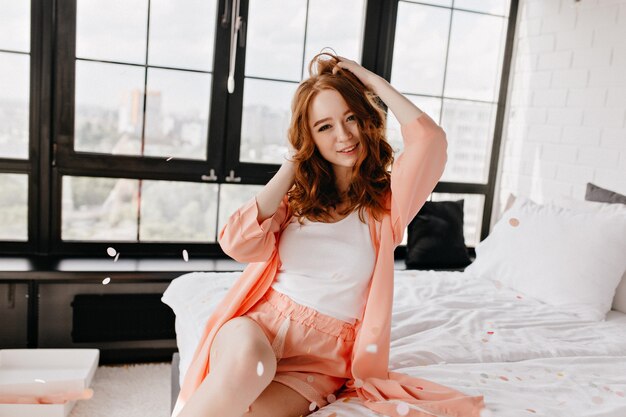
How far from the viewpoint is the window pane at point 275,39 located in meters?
3.16

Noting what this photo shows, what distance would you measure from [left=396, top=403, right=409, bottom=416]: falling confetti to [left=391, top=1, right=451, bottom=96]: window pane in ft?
8.11

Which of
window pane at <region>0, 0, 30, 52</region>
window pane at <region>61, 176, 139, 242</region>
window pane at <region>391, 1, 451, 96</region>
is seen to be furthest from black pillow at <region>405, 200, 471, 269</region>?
window pane at <region>0, 0, 30, 52</region>

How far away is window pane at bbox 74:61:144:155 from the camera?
2.96 meters

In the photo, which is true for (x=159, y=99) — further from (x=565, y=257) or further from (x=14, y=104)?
(x=565, y=257)

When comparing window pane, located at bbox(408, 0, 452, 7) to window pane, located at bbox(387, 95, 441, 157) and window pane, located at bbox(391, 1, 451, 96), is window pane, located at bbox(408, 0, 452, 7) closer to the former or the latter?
window pane, located at bbox(391, 1, 451, 96)

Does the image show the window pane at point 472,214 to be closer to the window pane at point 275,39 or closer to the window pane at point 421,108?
the window pane at point 421,108

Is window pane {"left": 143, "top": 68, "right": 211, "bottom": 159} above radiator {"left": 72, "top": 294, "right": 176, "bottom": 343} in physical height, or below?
above

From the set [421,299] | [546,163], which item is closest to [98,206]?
[421,299]

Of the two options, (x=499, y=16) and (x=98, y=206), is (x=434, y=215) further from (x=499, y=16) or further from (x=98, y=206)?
(x=98, y=206)

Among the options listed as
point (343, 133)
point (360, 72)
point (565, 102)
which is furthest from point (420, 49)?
point (343, 133)

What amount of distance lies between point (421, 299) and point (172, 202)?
157cm

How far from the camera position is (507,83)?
365cm

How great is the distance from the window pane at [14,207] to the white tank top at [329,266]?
1896 mm

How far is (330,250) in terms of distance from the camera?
161 centimetres
